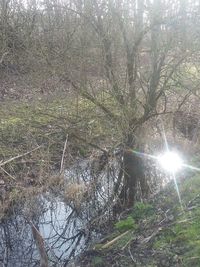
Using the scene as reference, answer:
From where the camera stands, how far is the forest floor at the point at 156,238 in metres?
4.92

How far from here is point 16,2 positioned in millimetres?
14859

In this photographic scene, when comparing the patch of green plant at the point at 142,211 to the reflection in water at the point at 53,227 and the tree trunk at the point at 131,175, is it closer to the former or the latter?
the reflection in water at the point at 53,227

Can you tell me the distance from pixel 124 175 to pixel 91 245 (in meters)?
3.06

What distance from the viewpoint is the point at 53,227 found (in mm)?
7145

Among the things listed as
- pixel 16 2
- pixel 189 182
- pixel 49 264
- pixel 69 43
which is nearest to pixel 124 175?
pixel 189 182

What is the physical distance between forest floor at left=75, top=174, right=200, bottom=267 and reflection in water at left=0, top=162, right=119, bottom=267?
64 cm

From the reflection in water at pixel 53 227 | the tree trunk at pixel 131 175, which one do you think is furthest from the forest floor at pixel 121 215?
the tree trunk at pixel 131 175

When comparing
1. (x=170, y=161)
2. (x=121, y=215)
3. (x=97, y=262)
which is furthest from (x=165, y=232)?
(x=170, y=161)

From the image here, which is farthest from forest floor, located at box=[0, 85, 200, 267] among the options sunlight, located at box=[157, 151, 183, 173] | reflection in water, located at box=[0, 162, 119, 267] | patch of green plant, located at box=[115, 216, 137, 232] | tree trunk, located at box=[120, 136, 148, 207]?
sunlight, located at box=[157, 151, 183, 173]

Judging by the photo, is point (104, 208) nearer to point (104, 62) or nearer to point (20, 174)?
point (20, 174)

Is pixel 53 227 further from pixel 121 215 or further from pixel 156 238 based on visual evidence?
pixel 156 238

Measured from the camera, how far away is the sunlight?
9020 millimetres

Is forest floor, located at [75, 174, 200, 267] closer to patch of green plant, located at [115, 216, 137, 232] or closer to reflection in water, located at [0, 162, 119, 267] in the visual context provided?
patch of green plant, located at [115, 216, 137, 232]

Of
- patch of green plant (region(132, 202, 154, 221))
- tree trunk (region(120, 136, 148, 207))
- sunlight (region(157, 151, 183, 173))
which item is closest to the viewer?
patch of green plant (region(132, 202, 154, 221))
